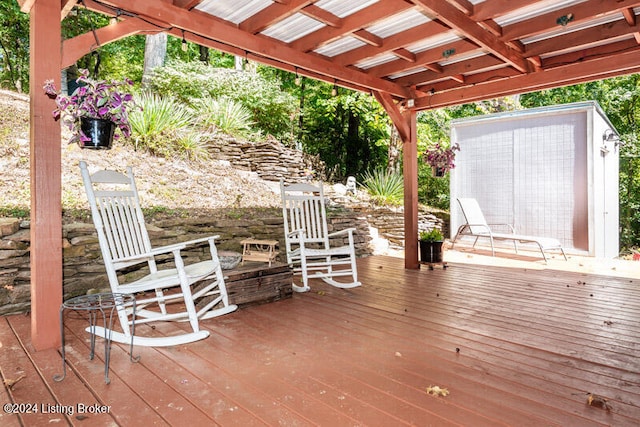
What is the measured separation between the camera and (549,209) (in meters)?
6.59

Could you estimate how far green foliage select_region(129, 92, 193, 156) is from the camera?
5566 mm

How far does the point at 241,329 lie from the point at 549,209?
6035 mm

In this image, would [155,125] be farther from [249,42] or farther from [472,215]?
[472,215]

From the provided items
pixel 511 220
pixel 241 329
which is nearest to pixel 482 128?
pixel 511 220

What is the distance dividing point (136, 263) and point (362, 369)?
184 centimetres

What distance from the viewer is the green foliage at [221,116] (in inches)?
282

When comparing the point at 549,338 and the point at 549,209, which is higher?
the point at 549,209

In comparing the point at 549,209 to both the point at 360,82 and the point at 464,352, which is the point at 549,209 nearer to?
the point at 360,82

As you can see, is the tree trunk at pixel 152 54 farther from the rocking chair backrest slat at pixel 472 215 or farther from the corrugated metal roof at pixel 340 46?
the rocking chair backrest slat at pixel 472 215

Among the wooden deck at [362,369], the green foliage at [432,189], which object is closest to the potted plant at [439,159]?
the wooden deck at [362,369]

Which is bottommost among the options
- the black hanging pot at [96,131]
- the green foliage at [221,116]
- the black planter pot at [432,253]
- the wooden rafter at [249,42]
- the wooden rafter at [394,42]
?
the black planter pot at [432,253]

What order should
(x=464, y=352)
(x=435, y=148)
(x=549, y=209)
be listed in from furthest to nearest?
(x=549, y=209), (x=435, y=148), (x=464, y=352)

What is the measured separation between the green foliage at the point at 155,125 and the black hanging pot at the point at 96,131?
3604mm

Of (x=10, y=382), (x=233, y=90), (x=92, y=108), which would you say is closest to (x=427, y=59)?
(x=92, y=108)
